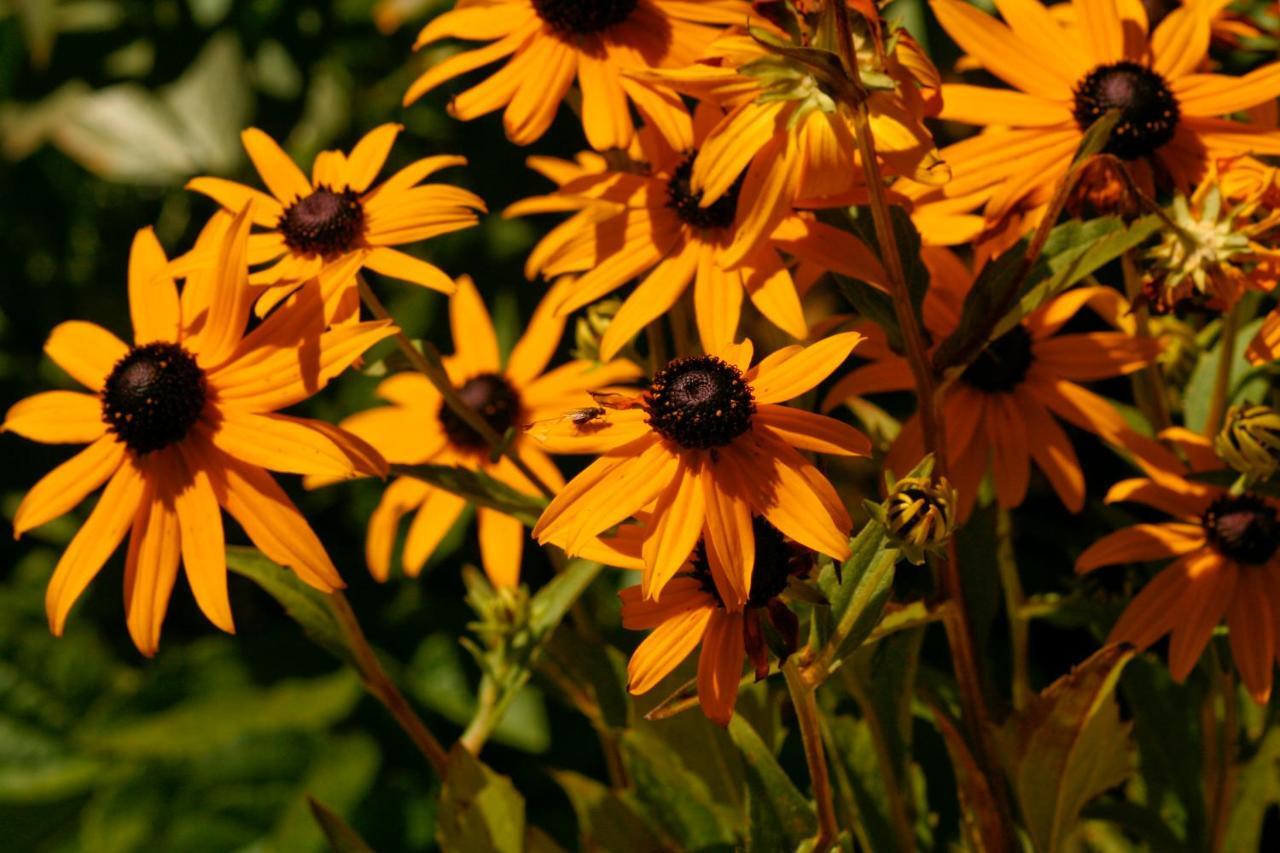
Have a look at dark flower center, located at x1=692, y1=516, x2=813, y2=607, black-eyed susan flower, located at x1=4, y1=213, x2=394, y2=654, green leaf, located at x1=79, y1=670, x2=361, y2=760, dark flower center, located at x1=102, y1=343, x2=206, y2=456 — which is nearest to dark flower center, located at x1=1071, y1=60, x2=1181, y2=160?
dark flower center, located at x1=692, y1=516, x2=813, y2=607

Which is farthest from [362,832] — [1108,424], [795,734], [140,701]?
[1108,424]

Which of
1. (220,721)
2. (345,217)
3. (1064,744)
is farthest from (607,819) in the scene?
(220,721)

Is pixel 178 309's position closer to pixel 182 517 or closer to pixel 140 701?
pixel 182 517

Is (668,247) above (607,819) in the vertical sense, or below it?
above

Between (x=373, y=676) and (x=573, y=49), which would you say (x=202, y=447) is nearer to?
(x=373, y=676)

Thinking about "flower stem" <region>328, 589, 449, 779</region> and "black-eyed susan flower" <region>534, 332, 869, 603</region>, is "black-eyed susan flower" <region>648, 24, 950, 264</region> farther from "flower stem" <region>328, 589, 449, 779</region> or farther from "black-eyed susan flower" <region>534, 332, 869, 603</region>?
"flower stem" <region>328, 589, 449, 779</region>

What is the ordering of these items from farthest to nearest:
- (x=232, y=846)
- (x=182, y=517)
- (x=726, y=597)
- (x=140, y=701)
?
(x=140, y=701) < (x=232, y=846) < (x=182, y=517) < (x=726, y=597)

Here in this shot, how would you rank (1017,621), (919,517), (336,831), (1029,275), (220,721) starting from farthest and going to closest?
(220,721) < (1017,621) < (336,831) < (1029,275) < (919,517)
